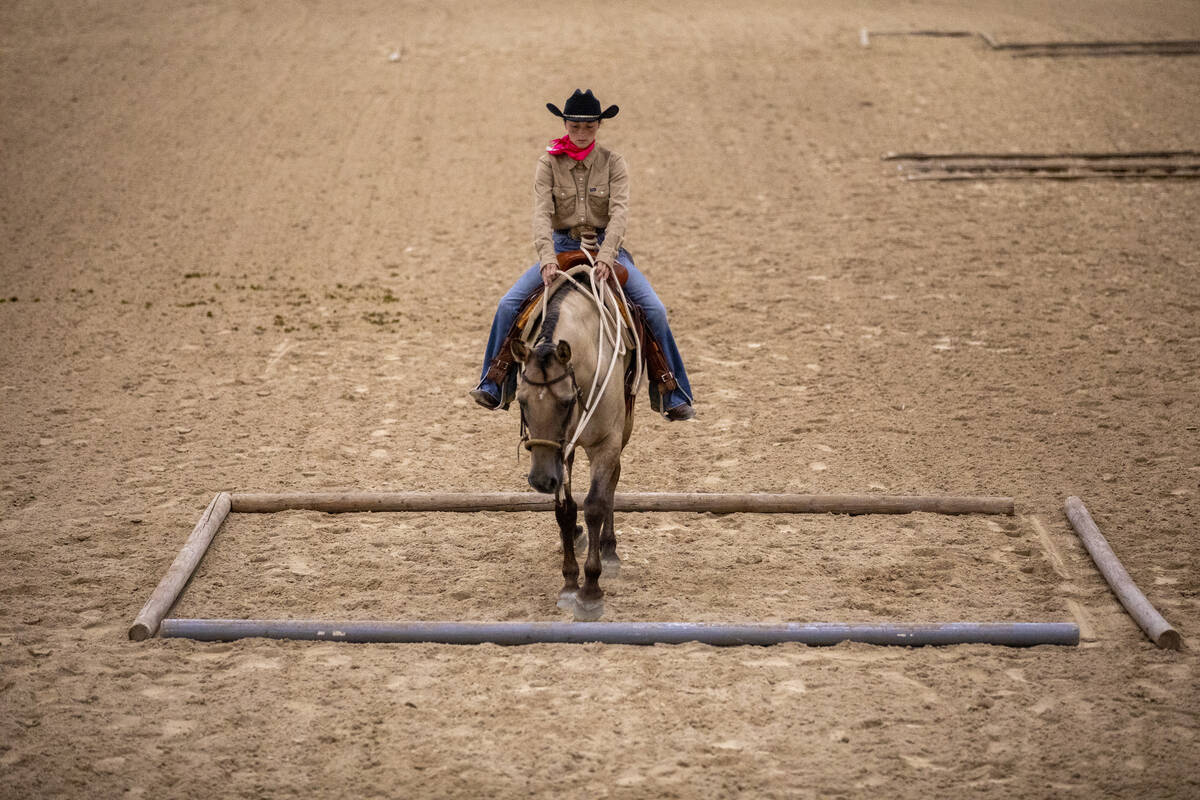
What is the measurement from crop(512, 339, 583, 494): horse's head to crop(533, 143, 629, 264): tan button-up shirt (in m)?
1.19

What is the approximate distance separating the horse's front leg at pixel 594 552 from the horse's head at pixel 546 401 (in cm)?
57

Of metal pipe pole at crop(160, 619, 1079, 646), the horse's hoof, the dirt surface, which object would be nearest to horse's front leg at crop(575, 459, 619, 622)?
the horse's hoof

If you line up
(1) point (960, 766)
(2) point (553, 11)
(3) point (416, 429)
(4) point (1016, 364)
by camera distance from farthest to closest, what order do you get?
(2) point (553, 11)
(4) point (1016, 364)
(3) point (416, 429)
(1) point (960, 766)

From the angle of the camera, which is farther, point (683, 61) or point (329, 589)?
point (683, 61)

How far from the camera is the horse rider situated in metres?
6.66

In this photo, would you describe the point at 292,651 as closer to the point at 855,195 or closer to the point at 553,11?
the point at 855,195

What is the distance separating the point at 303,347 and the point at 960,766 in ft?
26.2

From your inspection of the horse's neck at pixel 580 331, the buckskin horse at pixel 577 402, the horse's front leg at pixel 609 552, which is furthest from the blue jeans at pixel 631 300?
the horse's front leg at pixel 609 552

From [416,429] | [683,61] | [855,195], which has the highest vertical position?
[683,61]

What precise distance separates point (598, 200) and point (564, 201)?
0.71 ft

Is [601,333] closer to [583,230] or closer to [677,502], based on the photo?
[583,230]

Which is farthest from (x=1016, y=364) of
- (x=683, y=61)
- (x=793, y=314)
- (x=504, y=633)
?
(x=683, y=61)

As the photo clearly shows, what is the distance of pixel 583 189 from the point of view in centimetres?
688

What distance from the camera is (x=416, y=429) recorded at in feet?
30.8
